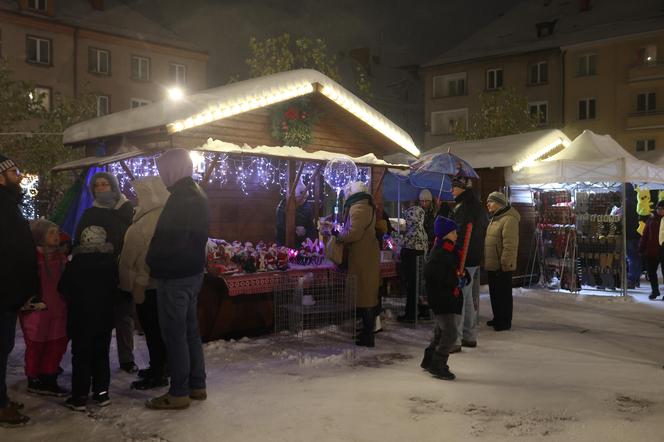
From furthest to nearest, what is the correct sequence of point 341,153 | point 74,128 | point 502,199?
point 341,153 < point 74,128 < point 502,199

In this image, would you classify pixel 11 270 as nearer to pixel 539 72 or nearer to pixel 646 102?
pixel 646 102

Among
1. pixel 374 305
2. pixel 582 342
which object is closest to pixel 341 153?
pixel 374 305

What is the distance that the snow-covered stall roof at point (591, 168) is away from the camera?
11.9 m

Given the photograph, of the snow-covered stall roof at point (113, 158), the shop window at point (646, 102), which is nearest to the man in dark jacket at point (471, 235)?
the snow-covered stall roof at point (113, 158)

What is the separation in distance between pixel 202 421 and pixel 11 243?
2048mm

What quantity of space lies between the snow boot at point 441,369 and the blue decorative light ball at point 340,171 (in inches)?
154

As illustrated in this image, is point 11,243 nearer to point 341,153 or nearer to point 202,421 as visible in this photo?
point 202,421

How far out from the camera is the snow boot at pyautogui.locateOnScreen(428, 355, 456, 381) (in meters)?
6.01

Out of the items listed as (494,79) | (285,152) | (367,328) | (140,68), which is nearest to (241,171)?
(285,152)

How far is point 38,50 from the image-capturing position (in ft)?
100

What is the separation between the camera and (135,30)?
33.7 m

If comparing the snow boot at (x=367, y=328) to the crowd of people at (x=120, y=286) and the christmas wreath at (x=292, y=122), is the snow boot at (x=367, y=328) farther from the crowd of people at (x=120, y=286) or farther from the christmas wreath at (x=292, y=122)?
the christmas wreath at (x=292, y=122)

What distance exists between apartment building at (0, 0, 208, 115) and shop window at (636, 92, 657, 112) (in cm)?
2548

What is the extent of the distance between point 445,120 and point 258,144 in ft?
107
